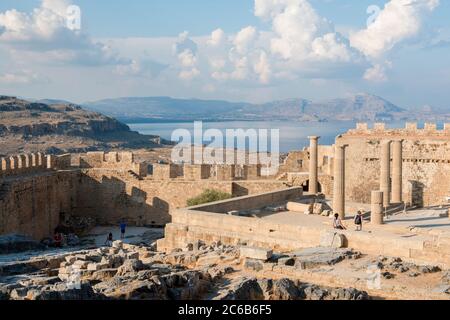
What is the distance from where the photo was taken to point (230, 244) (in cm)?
1573

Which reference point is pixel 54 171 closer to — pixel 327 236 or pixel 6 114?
pixel 327 236

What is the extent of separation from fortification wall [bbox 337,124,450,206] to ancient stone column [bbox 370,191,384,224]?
7.28 metres

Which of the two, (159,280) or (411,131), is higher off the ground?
(411,131)

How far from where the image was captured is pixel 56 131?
77.7 metres

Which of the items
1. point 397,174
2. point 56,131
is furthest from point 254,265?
point 56,131

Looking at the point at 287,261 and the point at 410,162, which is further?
the point at 410,162

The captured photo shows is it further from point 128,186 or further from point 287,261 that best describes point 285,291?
point 128,186

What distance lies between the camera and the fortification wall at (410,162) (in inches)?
989

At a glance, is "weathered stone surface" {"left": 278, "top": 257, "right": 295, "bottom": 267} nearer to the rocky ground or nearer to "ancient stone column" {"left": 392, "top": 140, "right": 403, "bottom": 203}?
the rocky ground

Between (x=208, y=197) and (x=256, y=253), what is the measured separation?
14.4 metres

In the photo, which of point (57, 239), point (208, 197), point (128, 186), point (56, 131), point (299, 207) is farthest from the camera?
point (56, 131)

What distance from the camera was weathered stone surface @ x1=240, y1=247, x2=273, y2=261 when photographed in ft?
42.0

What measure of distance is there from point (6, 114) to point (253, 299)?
78.1 m
